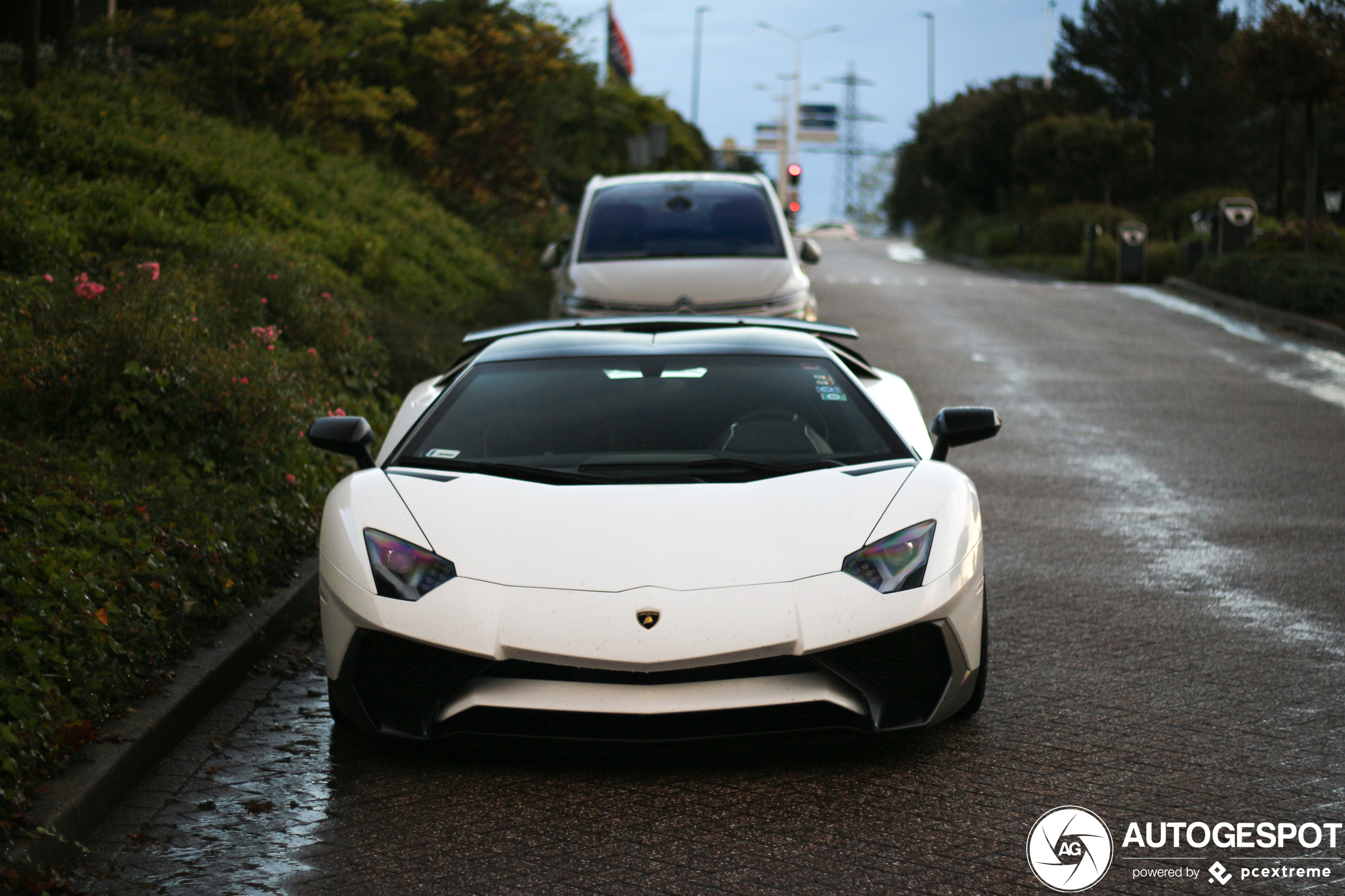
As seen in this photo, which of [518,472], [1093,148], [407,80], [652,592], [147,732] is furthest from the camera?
[1093,148]

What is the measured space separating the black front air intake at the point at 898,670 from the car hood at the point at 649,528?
9.7 inches

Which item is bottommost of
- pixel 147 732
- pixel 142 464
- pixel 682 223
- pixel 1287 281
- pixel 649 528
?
pixel 147 732

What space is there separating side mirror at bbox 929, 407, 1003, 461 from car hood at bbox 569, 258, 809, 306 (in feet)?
19.4

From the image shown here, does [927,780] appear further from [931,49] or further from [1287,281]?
[931,49]

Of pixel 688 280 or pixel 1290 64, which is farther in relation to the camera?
pixel 1290 64

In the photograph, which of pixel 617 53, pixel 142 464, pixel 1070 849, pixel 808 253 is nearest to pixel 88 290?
pixel 142 464

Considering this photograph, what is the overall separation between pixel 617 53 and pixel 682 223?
40137 millimetres

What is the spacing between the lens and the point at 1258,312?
1978 cm

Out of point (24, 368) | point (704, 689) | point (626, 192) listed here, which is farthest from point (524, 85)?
point (704, 689)

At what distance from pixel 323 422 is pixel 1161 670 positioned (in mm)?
3128

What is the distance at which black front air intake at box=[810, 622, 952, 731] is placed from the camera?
407 cm

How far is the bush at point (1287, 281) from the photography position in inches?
733

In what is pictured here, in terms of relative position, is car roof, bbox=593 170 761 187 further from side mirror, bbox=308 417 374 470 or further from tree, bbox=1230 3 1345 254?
tree, bbox=1230 3 1345 254

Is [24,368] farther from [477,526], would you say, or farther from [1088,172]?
[1088,172]
